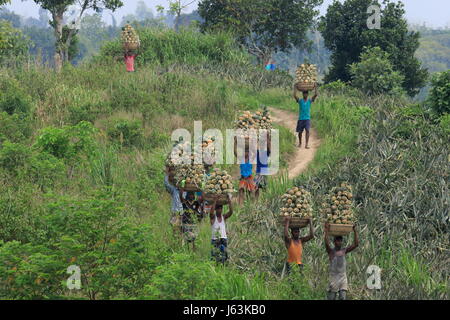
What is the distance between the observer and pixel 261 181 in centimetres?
1394

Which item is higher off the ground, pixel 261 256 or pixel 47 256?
pixel 47 256

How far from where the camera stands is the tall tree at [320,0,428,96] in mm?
35062

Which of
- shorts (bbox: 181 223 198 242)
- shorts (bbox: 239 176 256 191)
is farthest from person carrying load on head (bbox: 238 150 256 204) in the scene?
shorts (bbox: 181 223 198 242)

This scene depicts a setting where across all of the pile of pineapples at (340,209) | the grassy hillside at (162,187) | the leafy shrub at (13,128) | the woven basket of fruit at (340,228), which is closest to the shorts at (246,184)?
the grassy hillside at (162,187)

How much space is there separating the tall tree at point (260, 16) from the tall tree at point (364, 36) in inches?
46.2

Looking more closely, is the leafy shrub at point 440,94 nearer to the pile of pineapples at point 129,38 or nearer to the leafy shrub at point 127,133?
the leafy shrub at point 127,133

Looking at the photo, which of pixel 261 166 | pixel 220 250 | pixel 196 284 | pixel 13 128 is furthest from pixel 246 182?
pixel 13 128

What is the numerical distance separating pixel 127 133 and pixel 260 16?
20.8 meters

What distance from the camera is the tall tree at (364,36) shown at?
3506 centimetres

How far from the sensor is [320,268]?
33.6 feet

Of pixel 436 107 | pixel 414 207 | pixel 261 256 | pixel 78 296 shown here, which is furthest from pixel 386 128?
pixel 78 296

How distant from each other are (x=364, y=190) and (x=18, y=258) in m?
7.50
